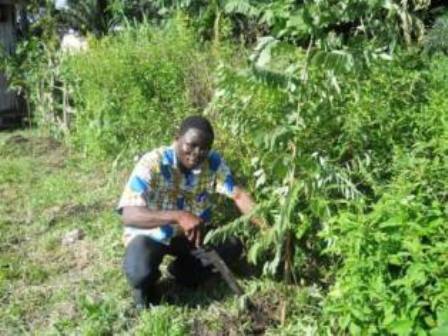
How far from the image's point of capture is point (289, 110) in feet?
12.7

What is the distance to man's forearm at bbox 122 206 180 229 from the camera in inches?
168

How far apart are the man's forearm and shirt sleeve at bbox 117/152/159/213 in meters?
0.06

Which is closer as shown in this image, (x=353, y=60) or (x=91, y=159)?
(x=353, y=60)

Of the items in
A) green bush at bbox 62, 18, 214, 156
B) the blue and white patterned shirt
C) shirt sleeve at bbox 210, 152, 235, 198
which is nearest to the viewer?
the blue and white patterned shirt

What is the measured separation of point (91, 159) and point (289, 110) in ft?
17.6

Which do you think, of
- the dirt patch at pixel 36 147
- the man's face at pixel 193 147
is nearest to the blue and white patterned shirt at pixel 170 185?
the man's face at pixel 193 147

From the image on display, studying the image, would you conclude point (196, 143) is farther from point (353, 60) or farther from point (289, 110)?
point (353, 60)

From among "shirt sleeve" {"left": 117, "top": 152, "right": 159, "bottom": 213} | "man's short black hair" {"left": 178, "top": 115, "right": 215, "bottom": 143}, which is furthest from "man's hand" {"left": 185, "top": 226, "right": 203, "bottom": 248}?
"man's short black hair" {"left": 178, "top": 115, "right": 215, "bottom": 143}

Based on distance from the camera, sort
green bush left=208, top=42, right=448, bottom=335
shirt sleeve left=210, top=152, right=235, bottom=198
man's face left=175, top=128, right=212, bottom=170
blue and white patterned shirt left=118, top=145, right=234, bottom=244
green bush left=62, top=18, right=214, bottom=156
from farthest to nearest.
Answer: green bush left=62, top=18, right=214, bottom=156 < shirt sleeve left=210, top=152, right=235, bottom=198 < blue and white patterned shirt left=118, top=145, right=234, bottom=244 < man's face left=175, top=128, right=212, bottom=170 < green bush left=208, top=42, right=448, bottom=335

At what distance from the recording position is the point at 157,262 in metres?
4.42

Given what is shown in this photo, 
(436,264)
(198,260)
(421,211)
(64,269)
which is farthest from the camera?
(64,269)

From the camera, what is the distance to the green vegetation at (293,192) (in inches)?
119

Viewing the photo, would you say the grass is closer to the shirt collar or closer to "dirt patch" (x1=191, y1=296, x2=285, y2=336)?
"dirt patch" (x1=191, y1=296, x2=285, y2=336)

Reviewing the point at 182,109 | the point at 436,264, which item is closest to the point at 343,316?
the point at 436,264
